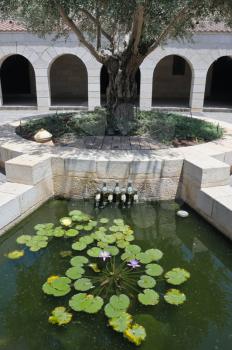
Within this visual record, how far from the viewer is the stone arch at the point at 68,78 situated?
18.9 m

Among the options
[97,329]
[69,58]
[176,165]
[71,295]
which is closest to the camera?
[97,329]

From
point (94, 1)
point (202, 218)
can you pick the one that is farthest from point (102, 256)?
point (94, 1)

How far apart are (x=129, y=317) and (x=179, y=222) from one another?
2.61 m

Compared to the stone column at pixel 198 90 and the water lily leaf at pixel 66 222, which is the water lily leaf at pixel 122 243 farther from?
the stone column at pixel 198 90

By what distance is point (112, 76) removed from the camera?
862cm

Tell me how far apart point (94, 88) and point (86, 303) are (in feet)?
42.8

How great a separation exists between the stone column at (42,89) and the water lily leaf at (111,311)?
1316 centimetres

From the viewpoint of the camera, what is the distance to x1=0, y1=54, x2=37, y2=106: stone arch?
18750 millimetres

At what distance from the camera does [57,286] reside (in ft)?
14.1

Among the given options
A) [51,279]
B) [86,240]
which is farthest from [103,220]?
[51,279]

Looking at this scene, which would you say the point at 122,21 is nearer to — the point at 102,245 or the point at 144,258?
the point at 102,245

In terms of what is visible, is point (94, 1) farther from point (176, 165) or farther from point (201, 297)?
point (201, 297)

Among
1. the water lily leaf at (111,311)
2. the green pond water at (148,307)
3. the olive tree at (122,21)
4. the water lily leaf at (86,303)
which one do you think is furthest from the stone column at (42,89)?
the water lily leaf at (111,311)

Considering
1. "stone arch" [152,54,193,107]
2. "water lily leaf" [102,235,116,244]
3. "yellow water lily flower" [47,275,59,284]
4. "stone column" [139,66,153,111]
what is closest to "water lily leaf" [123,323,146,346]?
"yellow water lily flower" [47,275,59,284]
